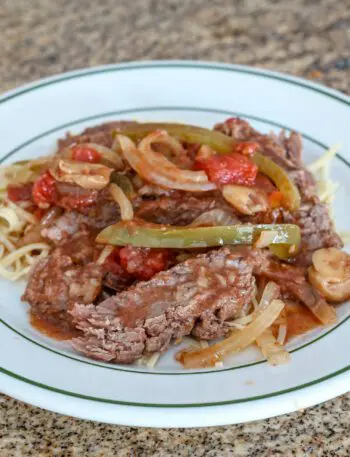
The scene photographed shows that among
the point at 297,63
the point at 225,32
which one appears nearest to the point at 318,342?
the point at 297,63

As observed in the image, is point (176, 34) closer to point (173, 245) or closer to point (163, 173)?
point (163, 173)

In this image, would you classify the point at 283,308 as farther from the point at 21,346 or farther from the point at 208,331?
the point at 21,346

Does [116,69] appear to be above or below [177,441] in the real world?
above

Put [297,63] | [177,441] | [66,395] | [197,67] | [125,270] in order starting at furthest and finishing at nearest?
[297,63] → [197,67] → [125,270] → [177,441] → [66,395]

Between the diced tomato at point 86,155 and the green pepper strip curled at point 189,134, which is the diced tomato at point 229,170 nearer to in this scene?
the green pepper strip curled at point 189,134

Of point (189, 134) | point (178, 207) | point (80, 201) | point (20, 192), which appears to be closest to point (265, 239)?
point (178, 207)

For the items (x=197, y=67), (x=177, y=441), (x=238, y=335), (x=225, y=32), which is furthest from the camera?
(x=225, y=32)

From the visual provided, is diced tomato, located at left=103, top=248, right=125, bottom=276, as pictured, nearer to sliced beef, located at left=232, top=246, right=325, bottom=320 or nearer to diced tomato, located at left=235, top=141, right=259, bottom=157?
sliced beef, located at left=232, top=246, right=325, bottom=320
